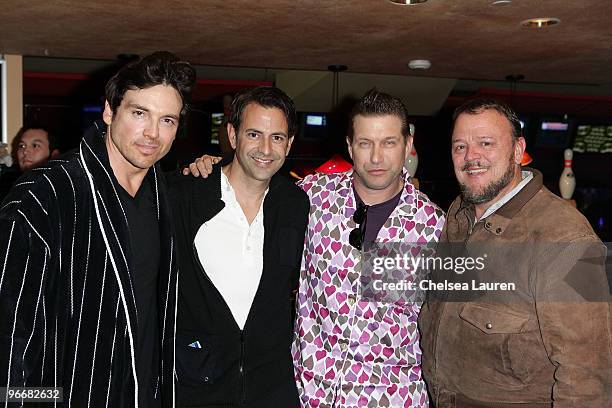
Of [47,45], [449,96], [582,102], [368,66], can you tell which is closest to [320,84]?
[368,66]

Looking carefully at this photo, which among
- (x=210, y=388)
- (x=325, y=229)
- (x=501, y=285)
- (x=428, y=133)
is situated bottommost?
(x=210, y=388)

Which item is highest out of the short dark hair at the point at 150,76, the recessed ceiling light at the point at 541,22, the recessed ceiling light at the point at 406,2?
the recessed ceiling light at the point at 541,22

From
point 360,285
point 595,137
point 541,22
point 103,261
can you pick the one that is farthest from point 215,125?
point 103,261

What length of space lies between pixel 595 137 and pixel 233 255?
27.6 feet

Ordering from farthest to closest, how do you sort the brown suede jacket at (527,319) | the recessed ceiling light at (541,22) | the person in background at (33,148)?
the person in background at (33,148) < the recessed ceiling light at (541,22) < the brown suede jacket at (527,319)

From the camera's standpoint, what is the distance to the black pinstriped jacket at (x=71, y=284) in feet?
5.52

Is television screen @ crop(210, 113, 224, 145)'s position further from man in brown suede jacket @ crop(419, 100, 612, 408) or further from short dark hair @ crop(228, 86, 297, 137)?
man in brown suede jacket @ crop(419, 100, 612, 408)

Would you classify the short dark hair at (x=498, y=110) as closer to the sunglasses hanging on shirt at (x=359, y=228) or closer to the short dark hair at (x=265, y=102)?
the sunglasses hanging on shirt at (x=359, y=228)

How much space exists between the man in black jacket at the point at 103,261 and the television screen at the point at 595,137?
8.50 m

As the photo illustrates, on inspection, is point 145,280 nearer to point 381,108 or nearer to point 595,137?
point 381,108

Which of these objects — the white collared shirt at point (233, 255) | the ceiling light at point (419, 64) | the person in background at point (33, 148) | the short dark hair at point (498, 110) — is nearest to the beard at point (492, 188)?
the short dark hair at point (498, 110)

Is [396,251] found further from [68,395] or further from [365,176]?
[68,395]

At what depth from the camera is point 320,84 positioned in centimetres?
808

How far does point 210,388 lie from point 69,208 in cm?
85
